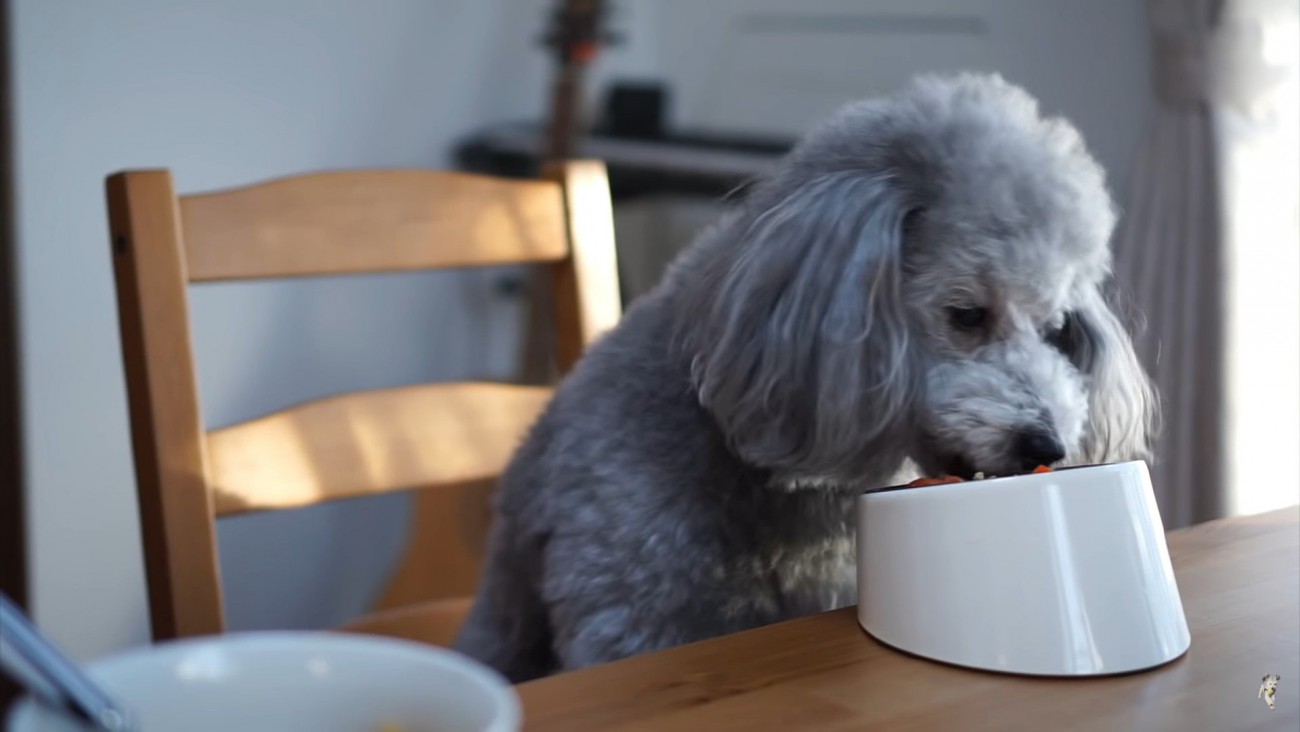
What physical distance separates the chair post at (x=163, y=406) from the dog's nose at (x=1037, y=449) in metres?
0.55

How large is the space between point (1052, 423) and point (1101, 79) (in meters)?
1.14

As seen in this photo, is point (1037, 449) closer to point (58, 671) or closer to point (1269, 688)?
point (1269, 688)

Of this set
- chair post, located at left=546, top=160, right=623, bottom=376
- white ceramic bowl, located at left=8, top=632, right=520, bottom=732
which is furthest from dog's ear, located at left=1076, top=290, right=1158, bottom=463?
white ceramic bowl, located at left=8, top=632, right=520, bottom=732

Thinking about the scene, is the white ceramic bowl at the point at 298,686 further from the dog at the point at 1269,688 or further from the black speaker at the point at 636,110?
the black speaker at the point at 636,110

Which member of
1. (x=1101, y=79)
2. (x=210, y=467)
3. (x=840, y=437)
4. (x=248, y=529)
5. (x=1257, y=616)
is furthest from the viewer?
(x=248, y=529)

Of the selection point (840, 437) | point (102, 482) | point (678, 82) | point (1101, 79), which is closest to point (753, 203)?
point (840, 437)

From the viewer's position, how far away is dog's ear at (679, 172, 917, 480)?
0.79 meters

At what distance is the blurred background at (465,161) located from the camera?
1.57 metres

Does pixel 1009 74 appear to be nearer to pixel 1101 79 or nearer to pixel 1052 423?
pixel 1101 79

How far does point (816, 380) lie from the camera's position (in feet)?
2.66

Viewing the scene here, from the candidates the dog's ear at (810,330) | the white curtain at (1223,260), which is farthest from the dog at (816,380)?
the white curtain at (1223,260)

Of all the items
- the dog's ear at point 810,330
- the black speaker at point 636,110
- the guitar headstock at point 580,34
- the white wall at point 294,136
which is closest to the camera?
the dog's ear at point 810,330

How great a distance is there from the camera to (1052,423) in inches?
33.1

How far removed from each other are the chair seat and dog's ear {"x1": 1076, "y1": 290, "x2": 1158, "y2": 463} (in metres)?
0.62
